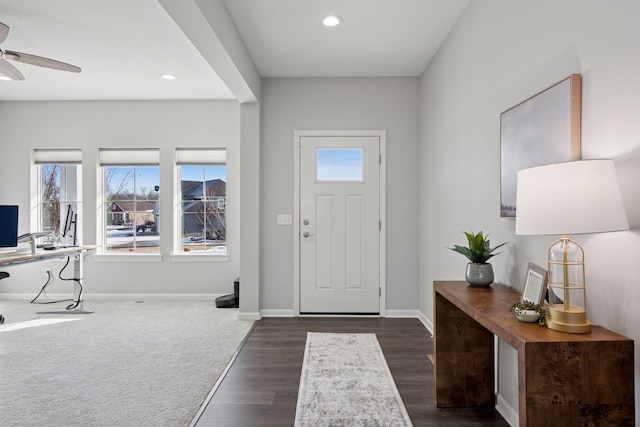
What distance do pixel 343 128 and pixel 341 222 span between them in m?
1.03

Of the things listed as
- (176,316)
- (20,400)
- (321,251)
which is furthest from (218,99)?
(20,400)

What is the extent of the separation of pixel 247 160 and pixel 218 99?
55.2 inches

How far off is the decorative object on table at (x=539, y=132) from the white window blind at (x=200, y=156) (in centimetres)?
362

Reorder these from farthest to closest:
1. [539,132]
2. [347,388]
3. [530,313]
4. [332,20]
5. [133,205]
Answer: [133,205] → [332,20] → [347,388] → [539,132] → [530,313]

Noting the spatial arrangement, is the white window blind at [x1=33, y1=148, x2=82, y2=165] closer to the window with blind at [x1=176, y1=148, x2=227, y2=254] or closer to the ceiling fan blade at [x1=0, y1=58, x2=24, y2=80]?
the window with blind at [x1=176, y1=148, x2=227, y2=254]

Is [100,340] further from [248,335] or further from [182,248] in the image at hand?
[182,248]

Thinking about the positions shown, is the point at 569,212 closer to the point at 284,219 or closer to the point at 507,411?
the point at 507,411

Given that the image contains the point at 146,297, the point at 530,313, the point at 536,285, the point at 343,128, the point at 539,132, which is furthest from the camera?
the point at 146,297

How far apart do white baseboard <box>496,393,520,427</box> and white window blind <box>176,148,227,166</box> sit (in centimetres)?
399

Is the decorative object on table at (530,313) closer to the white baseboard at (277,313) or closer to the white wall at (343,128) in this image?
the white wall at (343,128)

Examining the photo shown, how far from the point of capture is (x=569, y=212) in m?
1.15

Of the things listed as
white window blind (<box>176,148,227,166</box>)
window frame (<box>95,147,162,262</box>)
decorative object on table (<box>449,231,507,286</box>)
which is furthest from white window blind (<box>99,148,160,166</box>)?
decorative object on table (<box>449,231,507,286</box>)

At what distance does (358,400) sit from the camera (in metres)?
2.21

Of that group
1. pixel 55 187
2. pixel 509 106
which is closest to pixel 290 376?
pixel 509 106
